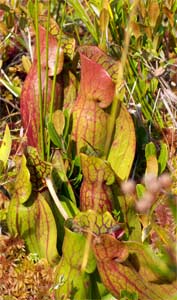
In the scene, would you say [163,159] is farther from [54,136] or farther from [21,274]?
[21,274]

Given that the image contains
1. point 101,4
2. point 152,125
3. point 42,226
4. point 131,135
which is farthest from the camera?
point 152,125

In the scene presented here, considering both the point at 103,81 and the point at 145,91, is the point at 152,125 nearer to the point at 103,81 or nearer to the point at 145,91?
the point at 145,91

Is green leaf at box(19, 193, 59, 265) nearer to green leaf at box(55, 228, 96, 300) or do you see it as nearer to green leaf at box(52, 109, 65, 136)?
green leaf at box(55, 228, 96, 300)

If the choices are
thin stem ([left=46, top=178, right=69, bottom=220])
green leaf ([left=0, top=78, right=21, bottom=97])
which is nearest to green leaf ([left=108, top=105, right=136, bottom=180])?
thin stem ([left=46, top=178, right=69, bottom=220])

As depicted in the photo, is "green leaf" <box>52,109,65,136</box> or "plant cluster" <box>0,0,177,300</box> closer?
"plant cluster" <box>0,0,177,300</box>

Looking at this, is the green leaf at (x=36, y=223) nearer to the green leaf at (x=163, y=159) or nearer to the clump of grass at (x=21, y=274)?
the clump of grass at (x=21, y=274)

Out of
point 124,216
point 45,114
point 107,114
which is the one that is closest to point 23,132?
point 45,114

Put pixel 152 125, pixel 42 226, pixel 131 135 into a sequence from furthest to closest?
pixel 152 125, pixel 131 135, pixel 42 226

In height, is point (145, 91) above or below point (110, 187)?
above
